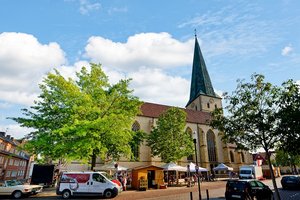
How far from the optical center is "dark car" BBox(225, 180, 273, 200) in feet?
41.7

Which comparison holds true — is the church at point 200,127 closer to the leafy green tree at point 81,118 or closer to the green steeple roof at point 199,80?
the green steeple roof at point 199,80

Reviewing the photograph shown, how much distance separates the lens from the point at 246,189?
12320 millimetres

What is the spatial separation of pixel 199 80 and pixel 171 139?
32.6m

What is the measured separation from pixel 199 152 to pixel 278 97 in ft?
118

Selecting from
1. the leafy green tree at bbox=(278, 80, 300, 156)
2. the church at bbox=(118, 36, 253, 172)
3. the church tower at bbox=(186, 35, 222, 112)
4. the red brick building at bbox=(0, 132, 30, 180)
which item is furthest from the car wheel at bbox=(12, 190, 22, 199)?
the church tower at bbox=(186, 35, 222, 112)

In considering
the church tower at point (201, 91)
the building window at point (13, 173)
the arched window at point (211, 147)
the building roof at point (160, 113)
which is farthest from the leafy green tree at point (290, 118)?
the building window at point (13, 173)

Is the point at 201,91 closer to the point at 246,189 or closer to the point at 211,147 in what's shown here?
the point at 211,147

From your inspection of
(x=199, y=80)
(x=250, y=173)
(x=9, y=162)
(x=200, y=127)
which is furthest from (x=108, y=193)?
(x=199, y=80)

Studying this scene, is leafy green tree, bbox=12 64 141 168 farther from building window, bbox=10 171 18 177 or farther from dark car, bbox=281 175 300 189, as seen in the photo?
building window, bbox=10 171 18 177

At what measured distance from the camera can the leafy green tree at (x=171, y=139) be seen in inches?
1278

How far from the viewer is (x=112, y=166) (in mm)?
25578

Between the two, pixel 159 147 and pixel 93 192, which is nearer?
pixel 93 192

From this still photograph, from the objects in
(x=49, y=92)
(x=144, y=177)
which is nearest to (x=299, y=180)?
(x=144, y=177)

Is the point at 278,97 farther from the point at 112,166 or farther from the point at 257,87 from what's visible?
the point at 112,166
